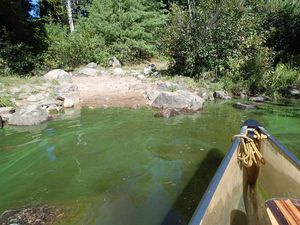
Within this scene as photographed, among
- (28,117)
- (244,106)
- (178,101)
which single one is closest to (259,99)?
(244,106)

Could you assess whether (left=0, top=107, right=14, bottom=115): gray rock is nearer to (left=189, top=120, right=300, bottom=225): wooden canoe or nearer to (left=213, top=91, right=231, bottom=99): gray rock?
(left=213, top=91, right=231, bottom=99): gray rock

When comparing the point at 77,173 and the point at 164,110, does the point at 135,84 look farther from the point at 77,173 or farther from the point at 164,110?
the point at 77,173

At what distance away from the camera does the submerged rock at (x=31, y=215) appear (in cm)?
423

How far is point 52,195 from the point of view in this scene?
496cm

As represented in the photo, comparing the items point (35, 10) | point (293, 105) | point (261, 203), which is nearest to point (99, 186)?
point (261, 203)

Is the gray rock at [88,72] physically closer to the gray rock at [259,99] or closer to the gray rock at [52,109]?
the gray rock at [52,109]

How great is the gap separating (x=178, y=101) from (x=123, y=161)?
4539 mm

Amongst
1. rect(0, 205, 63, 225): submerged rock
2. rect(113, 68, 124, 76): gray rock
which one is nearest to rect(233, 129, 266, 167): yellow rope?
rect(0, 205, 63, 225): submerged rock

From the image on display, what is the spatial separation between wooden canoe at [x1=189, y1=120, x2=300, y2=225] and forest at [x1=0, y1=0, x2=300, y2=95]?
8.64m

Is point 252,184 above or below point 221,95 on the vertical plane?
above

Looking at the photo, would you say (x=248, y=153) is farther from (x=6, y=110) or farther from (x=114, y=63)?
(x=114, y=63)

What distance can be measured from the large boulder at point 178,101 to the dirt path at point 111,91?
553 millimetres

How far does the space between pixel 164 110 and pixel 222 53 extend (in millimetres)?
4715

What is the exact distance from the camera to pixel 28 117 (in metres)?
9.20
